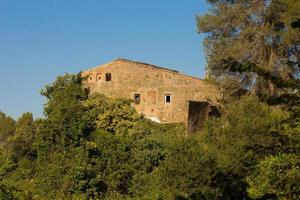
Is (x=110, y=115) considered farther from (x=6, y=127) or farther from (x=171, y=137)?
(x=6, y=127)

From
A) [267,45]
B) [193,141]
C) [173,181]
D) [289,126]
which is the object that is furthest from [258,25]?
[289,126]

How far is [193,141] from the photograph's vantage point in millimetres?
23750

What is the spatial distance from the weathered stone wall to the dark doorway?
416 millimetres

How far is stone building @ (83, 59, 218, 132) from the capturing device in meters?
35.5

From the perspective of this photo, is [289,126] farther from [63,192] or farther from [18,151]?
[18,151]

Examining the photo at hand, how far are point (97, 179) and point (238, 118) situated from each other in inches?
313

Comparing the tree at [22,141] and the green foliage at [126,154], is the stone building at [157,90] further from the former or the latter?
the tree at [22,141]

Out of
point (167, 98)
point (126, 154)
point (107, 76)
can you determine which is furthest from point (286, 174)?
point (107, 76)

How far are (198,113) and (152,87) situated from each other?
3.91 meters

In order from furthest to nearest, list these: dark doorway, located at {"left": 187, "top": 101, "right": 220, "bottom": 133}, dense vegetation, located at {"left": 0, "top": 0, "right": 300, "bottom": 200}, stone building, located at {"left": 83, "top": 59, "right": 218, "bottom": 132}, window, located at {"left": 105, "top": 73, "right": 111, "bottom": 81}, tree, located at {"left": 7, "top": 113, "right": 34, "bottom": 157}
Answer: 1. window, located at {"left": 105, "top": 73, "right": 111, "bottom": 81}
2. stone building, located at {"left": 83, "top": 59, "right": 218, "bottom": 132}
3. dark doorway, located at {"left": 187, "top": 101, "right": 220, "bottom": 133}
4. tree, located at {"left": 7, "top": 113, "right": 34, "bottom": 157}
5. dense vegetation, located at {"left": 0, "top": 0, "right": 300, "bottom": 200}

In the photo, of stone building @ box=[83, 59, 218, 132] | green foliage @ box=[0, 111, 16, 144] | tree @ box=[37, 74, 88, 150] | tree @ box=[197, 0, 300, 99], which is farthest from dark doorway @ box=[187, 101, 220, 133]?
green foliage @ box=[0, 111, 16, 144]

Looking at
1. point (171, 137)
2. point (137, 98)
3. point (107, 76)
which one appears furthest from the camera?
point (107, 76)

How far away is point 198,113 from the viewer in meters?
35.3

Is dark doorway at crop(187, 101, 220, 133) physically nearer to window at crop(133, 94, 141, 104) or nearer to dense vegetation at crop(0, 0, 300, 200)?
dense vegetation at crop(0, 0, 300, 200)
